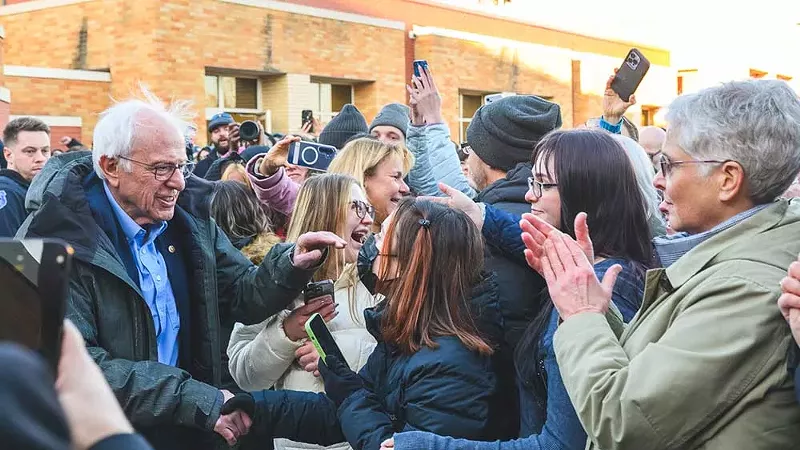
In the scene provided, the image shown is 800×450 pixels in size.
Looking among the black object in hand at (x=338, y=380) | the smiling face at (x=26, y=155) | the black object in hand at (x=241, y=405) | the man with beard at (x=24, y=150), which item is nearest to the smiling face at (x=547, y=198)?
the black object in hand at (x=338, y=380)

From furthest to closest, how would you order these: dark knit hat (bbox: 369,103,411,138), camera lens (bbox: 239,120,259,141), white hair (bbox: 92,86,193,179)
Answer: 1. camera lens (bbox: 239,120,259,141)
2. dark knit hat (bbox: 369,103,411,138)
3. white hair (bbox: 92,86,193,179)

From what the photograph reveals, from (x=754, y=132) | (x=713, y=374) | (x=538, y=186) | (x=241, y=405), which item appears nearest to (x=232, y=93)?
(x=241, y=405)

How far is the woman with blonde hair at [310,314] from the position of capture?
3467 mm

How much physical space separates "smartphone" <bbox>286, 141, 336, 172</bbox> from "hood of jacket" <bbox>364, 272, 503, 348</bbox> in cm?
219

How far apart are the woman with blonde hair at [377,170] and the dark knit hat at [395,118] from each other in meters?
2.07

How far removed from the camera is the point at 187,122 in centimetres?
351

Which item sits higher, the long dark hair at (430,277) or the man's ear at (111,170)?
the man's ear at (111,170)

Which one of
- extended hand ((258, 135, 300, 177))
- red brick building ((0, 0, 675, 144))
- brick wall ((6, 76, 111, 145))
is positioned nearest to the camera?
extended hand ((258, 135, 300, 177))

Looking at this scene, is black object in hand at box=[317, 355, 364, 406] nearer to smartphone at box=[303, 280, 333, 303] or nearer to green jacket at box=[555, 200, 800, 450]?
smartphone at box=[303, 280, 333, 303]

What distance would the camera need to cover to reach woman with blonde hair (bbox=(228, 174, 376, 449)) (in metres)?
3.47

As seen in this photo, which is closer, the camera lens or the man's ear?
the man's ear

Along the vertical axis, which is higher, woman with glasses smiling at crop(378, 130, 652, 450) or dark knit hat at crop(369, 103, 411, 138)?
dark knit hat at crop(369, 103, 411, 138)

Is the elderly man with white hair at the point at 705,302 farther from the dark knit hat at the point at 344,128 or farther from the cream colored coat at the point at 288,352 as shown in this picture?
the dark knit hat at the point at 344,128

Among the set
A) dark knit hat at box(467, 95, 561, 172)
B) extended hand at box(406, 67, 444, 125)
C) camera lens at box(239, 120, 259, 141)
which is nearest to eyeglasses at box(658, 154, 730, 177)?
dark knit hat at box(467, 95, 561, 172)
